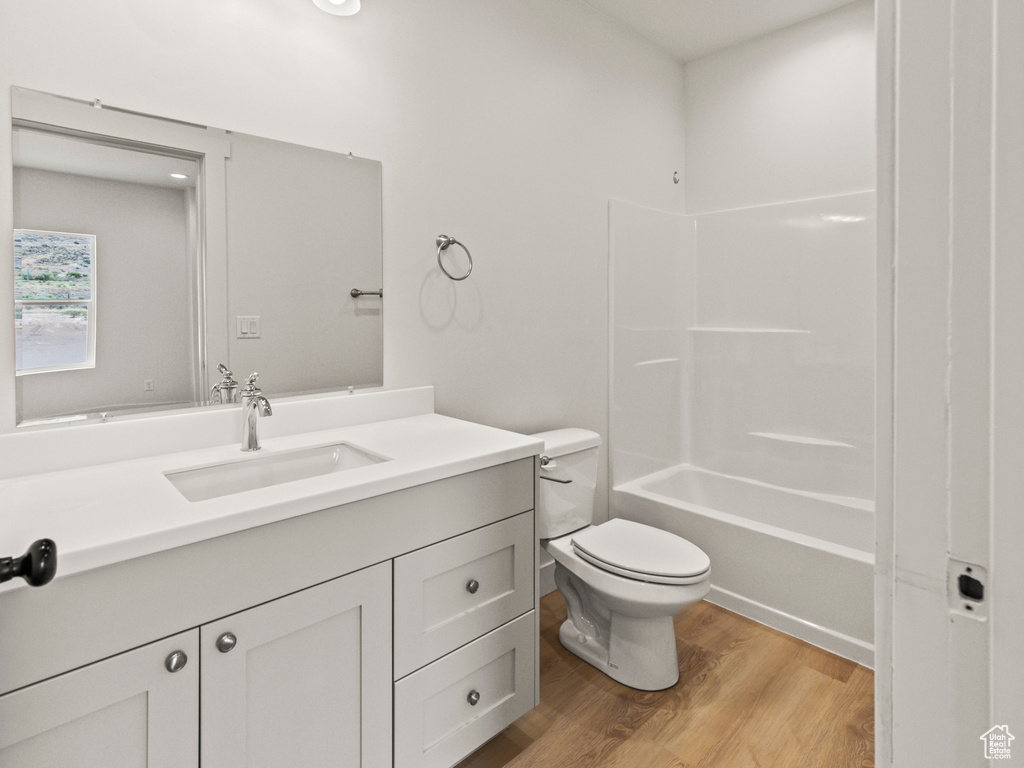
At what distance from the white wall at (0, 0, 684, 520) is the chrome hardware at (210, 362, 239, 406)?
401 millimetres

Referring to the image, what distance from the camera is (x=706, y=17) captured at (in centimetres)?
251

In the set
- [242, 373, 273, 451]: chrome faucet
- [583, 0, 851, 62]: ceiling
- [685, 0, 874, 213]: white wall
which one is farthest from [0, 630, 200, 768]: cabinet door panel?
[685, 0, 874, 213]: white wall

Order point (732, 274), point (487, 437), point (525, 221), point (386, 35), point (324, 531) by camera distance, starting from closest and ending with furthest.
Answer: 1. point (324, 531)
2. point (487, 437)
3. point (386, 35)
4. point (525, 221)
5. point (732, 274)

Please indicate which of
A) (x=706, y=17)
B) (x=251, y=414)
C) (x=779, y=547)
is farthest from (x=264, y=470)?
(x=706, y=17)

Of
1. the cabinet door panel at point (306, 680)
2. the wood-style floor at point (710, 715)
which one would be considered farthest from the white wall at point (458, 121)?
the wood-style floor at point (710, 715)

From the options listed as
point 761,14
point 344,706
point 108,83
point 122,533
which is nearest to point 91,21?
point 108,83

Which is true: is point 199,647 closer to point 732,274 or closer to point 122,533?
point 122,533

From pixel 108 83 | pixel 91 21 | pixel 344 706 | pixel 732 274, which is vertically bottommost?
pixel 344 706

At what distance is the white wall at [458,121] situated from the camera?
132 centimetres

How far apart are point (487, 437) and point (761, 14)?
2373 mm

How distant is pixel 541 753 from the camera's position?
5.02 feet

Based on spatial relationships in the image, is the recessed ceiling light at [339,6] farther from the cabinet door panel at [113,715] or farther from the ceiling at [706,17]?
the cabinet door panel at [113,715]

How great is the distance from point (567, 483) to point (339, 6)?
5.54 feet

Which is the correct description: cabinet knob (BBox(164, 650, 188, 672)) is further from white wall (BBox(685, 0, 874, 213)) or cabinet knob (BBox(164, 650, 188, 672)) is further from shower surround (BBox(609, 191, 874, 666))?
white wall (BBox(685, 0, 874, 213))
